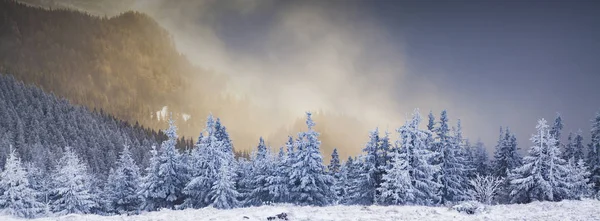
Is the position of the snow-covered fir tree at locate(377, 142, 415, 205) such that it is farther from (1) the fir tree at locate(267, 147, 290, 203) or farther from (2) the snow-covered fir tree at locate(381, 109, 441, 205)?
(1) the fir tree at locate(267, 147, 290, 203)

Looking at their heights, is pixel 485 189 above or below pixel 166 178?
above

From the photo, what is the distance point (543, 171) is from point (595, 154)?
27.6 meters

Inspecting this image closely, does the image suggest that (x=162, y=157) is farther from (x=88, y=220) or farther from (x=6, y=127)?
(x=6, y=127)

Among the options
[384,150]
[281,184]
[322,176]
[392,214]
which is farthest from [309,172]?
[392,214]

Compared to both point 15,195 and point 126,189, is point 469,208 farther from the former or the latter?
point 15,195

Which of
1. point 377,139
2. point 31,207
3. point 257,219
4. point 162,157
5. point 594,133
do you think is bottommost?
point 31,207

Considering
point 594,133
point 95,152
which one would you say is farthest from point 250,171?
point 95,152

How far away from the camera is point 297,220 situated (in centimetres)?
1852

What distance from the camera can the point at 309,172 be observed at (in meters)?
38.1

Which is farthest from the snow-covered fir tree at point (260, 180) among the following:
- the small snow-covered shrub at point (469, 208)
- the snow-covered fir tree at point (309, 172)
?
the small snow-covered shrub at point (469, 208)

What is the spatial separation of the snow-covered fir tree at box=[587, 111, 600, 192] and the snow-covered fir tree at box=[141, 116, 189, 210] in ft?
178

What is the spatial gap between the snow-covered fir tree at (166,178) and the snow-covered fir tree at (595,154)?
5430 centimetres

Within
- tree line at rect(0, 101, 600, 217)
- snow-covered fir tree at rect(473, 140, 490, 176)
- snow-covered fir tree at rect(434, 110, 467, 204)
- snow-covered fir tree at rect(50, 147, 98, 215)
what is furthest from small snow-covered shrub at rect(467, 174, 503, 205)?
snow-covered fir tree at rect(50, 147, 98, 215)

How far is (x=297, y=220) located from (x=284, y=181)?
72.8 ft
